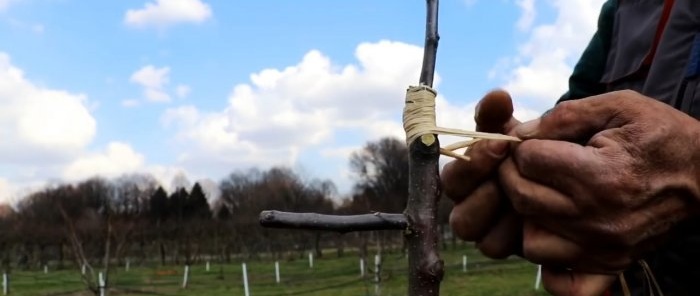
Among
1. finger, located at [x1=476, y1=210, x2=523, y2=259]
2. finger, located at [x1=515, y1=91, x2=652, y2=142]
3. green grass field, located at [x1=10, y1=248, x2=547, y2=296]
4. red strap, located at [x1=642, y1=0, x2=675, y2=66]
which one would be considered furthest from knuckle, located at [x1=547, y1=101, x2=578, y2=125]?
green grass field, located at [x1=10, y1=248, x2=547, y2=296]

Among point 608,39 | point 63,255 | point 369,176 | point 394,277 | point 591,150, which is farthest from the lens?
point 369,176

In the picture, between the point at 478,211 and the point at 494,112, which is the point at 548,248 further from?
the point at 494,112

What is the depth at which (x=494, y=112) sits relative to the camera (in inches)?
49.1

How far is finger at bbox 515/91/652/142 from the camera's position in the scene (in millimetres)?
1070

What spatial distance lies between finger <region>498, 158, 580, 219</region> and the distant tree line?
19.2 meters

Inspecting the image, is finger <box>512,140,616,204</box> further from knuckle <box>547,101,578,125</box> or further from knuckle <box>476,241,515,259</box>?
knuckle <box>476,241,515,259</box>

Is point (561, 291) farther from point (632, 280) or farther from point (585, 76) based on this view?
point (585, 76)

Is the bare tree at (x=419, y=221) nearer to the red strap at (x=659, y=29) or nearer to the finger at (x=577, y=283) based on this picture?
the finger at (x=577, y=283)

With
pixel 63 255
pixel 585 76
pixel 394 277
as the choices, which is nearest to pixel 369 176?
pixel 63 255

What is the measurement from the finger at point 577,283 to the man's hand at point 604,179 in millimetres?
10

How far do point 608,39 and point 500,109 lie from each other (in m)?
0.77

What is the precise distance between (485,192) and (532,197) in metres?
0.14

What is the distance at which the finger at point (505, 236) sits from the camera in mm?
1250

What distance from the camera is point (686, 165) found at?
42.1 inches
